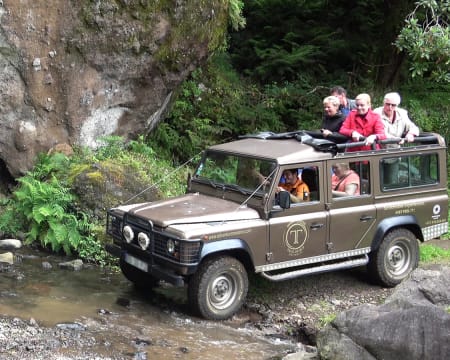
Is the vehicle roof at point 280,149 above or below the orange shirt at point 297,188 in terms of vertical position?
above

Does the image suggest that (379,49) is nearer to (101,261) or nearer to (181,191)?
(181,191)

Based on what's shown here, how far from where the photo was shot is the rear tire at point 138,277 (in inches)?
348

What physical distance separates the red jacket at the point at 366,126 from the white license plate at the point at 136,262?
339 cm

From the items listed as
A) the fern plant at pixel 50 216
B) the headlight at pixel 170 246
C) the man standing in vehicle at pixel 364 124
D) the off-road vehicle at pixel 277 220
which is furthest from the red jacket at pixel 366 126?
the fern plant at pixel 50 216

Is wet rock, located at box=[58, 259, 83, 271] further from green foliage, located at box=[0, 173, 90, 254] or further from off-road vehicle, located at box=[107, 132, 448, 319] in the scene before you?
off-road vehicle, located at box=[107, 132, 448, 319]

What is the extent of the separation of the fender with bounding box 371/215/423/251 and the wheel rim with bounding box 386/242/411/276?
1.02 ft

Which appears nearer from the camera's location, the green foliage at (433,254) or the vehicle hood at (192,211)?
the vehicle hood at (192,211)

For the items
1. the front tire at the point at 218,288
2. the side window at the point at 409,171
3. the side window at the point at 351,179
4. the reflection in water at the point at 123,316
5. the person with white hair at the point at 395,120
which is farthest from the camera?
the person with white hair at the point at 395,120

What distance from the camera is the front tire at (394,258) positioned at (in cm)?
939

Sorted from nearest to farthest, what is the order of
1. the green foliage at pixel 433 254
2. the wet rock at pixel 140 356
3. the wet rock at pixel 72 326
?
the wet rock at pixel 140 356 → the wet rock at pixel 72 326 → the green foliage at pixel 433 254

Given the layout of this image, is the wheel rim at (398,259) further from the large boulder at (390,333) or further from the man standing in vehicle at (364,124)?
the large boulder at (390,333)

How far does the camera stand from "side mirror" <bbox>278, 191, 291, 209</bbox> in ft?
26.8

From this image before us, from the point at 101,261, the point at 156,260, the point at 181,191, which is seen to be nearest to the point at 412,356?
the point at 156,260

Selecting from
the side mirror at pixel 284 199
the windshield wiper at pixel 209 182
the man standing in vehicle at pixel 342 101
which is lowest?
the side mirror at pixel 284 199
